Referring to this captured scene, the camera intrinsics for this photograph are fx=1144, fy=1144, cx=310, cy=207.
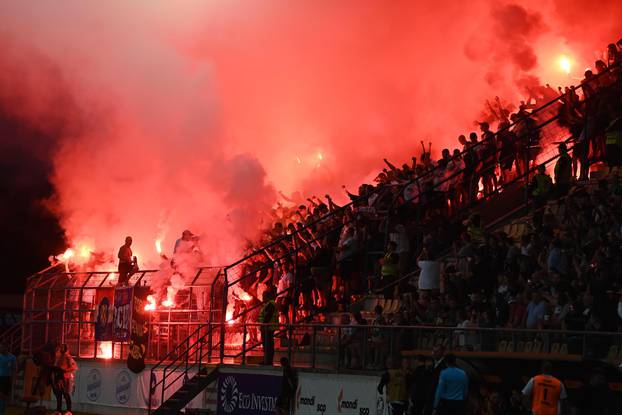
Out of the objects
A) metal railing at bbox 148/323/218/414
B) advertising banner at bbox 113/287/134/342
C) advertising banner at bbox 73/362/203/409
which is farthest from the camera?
advertising banner at bbox 113/287/134/342

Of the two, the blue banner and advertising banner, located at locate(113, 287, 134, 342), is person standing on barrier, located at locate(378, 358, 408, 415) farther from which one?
advertising banner, located at locate(113, 287, 134, 342)

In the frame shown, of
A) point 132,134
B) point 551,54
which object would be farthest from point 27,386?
point 551,54

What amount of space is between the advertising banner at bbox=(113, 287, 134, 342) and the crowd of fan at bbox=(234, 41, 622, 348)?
2.49 m

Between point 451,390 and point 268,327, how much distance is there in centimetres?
649

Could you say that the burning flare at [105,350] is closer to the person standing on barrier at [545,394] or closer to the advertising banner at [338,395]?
the advertising banner at [338,395]

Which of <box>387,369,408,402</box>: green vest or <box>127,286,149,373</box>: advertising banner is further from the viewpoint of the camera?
<box>127,286,149,373</box>: advertising banner

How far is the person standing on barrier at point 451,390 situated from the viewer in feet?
49.1

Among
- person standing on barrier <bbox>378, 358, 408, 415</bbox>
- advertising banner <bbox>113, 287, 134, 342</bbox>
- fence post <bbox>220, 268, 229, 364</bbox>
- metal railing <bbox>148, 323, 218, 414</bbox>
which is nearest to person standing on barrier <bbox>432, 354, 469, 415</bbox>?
person standing on barrier <bbox>378, 358, 408, 415</bbox>

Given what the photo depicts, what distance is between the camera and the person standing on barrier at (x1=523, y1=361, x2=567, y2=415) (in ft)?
45.7

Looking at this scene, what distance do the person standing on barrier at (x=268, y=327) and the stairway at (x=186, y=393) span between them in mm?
1425

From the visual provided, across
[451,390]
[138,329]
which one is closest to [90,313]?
[138,329]

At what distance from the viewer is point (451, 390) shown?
14953 mm

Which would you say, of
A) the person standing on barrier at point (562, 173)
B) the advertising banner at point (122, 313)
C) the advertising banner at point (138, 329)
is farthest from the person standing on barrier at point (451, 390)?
the advertising banner at point (122, 313)

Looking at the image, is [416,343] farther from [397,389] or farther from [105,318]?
[105,318]
